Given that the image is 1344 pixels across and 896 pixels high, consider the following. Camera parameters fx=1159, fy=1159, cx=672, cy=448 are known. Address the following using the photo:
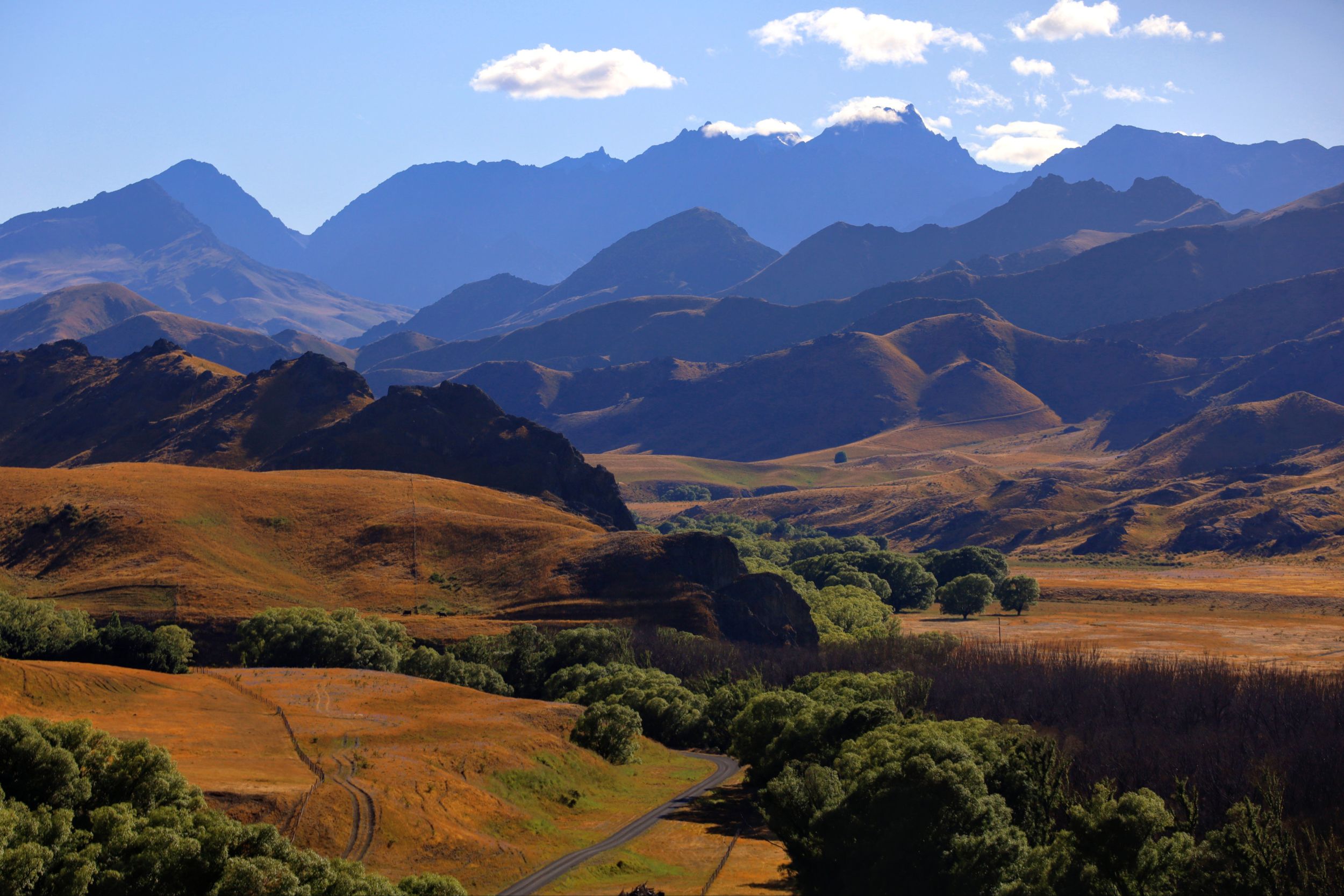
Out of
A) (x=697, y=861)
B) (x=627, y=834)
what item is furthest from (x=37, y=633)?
(x=697, y=861)

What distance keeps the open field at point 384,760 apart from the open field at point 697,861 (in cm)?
398

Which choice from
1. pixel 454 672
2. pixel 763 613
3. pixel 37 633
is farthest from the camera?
pixel 763 613

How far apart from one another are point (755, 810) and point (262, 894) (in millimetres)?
52379

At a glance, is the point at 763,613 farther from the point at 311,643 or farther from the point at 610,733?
the point at 311,643

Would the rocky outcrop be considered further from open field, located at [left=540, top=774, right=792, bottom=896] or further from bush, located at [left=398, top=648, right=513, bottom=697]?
open field, located at [left=540, top=774, right=792, bottom=896]

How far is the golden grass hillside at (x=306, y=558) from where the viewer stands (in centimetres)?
15312

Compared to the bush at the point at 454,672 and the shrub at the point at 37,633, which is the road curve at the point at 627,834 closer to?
the bush at the point at 454,672

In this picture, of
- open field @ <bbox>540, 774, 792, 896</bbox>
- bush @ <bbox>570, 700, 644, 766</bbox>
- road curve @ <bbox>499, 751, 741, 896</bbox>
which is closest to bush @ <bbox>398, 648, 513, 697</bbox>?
bush @ <bbox>570, 700, 644, 766</bbox>

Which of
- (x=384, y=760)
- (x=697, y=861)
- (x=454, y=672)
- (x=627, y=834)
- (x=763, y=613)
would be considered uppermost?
(x=384, y=760)

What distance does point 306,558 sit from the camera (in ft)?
582

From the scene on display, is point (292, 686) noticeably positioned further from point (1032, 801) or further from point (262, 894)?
point (1032, 801)

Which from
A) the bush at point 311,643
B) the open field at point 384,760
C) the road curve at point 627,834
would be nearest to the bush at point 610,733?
the open field at point 384,760

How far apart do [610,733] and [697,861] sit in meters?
27.0

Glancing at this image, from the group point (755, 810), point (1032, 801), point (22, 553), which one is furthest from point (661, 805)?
point (22, 553)
